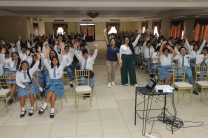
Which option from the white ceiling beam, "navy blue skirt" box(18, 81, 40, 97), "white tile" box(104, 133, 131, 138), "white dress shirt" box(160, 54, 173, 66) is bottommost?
"white tile" box(104, 133, 131, 138)

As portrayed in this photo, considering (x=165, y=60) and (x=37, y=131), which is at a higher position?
(x=165, y=60)

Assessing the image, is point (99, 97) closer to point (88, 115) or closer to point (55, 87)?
point (88, 115)

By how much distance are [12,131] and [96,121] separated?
167 centimetres

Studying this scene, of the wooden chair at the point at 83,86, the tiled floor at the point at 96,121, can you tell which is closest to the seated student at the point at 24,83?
the tiled floor at the point at 96,121

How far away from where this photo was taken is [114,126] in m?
3.55

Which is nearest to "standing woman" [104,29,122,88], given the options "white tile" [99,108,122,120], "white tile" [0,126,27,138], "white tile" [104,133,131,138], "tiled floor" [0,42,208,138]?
"tiled floor" [0,42,208,138]

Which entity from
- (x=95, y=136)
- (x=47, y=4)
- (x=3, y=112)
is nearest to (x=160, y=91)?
(x=95, y=136)

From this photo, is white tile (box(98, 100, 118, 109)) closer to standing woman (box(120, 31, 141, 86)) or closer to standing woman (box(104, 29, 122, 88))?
standing woman (box(104, 29, 122, 88))

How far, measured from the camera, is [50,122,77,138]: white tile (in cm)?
331

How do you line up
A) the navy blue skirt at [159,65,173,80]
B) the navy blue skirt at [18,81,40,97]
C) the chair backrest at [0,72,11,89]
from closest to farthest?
the navy blue skirt at [18,81,40,97] < the chair backrest at [0,72,11,89] < the navy blue skirt at [159,65,173,80]

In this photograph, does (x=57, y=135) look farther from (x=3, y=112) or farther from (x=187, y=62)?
(x=187, y=62)

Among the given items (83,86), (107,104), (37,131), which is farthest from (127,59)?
(37,131)

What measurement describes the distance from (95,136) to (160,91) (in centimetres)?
145

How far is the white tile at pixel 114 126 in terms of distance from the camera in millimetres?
3422
